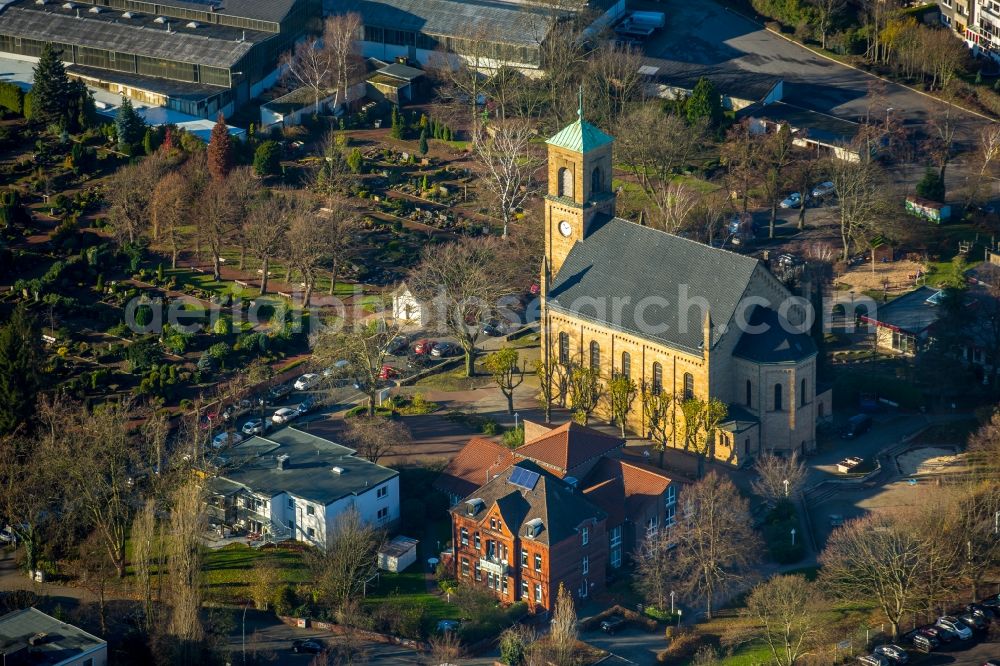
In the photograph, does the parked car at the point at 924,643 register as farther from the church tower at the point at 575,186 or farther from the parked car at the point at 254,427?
the parked car at the point at 254,427

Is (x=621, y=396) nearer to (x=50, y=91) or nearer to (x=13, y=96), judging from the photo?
(x=50, y=91)

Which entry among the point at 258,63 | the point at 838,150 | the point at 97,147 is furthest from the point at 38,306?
the point at 838,150

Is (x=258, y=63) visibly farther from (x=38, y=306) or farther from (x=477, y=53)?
(x=38, y=306)

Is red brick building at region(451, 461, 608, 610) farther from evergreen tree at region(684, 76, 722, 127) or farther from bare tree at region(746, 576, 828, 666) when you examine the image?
evergreen tree at region(684, 76, 722, 127)

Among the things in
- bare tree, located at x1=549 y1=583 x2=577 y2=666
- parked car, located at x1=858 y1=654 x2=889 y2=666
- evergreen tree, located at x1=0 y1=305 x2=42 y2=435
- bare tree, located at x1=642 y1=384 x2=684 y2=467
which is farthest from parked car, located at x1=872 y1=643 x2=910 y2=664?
evergreen tree, located at x1=0 y1=305 x2=42 y2=435

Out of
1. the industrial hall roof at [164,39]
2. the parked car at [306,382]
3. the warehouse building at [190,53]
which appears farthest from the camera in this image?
the industrial hall roof at [164,39]

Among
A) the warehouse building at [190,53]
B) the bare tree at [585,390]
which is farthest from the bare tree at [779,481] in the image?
the warehouse building at [190,53]

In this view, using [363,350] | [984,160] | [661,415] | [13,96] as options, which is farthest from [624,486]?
[13,96]
